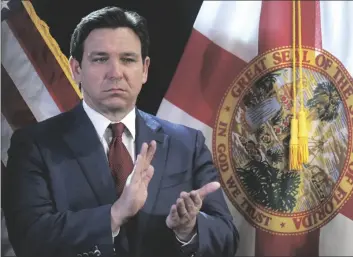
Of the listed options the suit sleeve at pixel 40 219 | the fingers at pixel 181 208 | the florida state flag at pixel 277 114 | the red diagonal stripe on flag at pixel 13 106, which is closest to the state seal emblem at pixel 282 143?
the florida state flag at pixel 277 114

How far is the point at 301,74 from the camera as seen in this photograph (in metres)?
1.30

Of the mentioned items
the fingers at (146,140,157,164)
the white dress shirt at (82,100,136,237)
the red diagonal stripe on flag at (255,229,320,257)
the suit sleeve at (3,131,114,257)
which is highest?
the white dress shirt at (82,100,136,237)

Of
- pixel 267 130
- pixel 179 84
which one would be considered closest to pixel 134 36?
pixel 179 84

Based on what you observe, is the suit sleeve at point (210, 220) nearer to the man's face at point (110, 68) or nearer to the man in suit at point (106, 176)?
the man in suit at point (106, 176)

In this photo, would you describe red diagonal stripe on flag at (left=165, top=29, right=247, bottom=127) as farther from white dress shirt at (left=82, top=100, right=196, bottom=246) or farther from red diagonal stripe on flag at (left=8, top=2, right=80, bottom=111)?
red diagonal stripe on flag at (left=8, top=2, right=80, bottom=111)

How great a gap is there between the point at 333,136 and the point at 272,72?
0.75ft

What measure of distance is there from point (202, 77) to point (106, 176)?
369mm

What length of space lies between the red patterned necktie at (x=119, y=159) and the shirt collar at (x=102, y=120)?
1 cm

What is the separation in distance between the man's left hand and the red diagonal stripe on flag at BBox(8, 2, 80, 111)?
0.39 m

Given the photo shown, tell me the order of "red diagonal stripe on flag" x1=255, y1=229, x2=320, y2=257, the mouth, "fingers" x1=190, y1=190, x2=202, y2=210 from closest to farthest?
"fingers" x1=190, y1=190, x2=202, y2=210
the mouth
"red diagonal stripe on flag" x1=255, y1=229, x2=320, y2=257

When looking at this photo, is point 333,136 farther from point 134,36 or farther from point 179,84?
point 134,36

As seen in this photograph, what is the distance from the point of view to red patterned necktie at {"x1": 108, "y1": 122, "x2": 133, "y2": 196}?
3.87ft

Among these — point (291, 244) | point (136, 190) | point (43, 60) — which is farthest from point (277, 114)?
point (43, 60)

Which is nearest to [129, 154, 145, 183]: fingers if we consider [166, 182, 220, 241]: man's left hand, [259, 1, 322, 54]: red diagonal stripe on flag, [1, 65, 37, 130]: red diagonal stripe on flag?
[166, 182, 220, 241]: man's left hand
